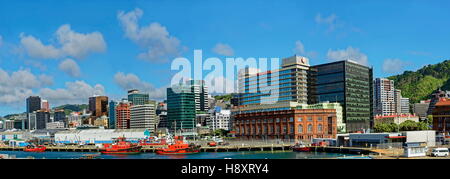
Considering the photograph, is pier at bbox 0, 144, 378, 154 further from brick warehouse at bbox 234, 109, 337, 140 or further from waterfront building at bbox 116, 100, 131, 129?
waterfront building at bbox 116, 100, 131, 129

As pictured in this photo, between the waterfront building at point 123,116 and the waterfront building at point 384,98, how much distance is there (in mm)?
52880

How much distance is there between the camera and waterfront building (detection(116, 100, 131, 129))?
98925 mm

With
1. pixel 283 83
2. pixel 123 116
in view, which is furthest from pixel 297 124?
pixel 123 116

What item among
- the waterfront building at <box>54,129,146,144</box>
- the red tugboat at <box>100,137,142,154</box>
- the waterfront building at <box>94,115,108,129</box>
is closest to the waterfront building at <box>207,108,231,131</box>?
the waterfront building at <box>54,129,146,144</box>

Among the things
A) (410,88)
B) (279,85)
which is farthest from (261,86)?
(410,88)

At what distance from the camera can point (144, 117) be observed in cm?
9212

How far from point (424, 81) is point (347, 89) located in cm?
1013

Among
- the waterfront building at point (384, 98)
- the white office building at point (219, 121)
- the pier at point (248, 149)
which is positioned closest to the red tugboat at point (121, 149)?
the pier at point (248, 149)

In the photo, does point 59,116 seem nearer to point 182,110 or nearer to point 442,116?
point 182,110

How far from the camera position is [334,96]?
61469mm

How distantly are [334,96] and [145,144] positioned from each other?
26.6m

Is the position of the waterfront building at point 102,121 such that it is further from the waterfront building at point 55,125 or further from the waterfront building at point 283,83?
the waterfront building at point 283,83

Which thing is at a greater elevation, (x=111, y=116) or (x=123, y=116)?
(x=123, y=116)
